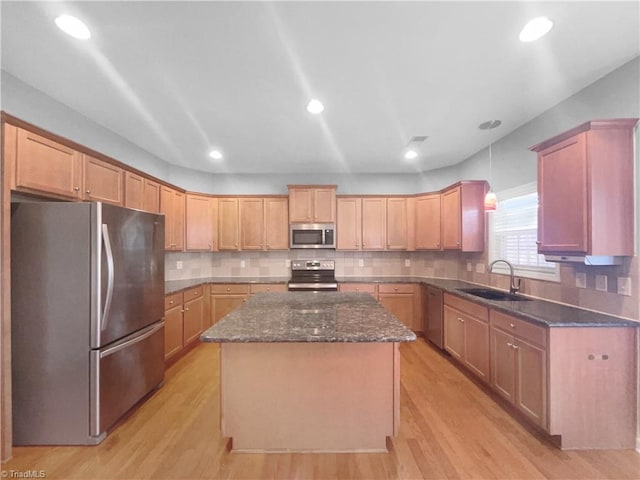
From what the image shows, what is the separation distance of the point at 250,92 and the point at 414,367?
3.38 meters

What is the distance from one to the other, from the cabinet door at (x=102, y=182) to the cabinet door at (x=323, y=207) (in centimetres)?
261

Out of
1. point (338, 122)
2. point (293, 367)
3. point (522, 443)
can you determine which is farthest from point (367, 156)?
point (522, 443)

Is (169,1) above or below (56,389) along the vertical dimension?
above

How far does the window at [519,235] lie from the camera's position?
111 inches

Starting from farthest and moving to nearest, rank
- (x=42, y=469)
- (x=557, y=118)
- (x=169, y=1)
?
(x=557, y=118) < (x=42, y=469) < (x=169, y=1)

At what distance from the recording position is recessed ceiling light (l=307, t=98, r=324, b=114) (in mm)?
2447

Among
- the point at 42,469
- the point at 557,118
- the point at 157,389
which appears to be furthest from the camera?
the point at 157,389

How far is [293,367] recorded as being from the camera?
6.19 feet

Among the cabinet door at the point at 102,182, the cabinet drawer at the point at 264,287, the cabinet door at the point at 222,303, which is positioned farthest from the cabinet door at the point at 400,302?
the cabinet door at the point at 102,182

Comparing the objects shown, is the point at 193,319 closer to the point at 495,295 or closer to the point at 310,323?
the point at 310,323

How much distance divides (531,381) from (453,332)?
4.14 feet

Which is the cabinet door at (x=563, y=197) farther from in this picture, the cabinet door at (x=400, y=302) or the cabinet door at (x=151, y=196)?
the cabinet door at (x=151, y=196)

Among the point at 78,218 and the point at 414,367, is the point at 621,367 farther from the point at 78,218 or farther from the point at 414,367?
the point at 78,218

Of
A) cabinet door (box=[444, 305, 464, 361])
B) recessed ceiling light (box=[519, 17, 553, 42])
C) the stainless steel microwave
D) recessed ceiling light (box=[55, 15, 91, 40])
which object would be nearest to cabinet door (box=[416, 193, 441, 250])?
cabinet door (box=[444, 305, 464, 361])
